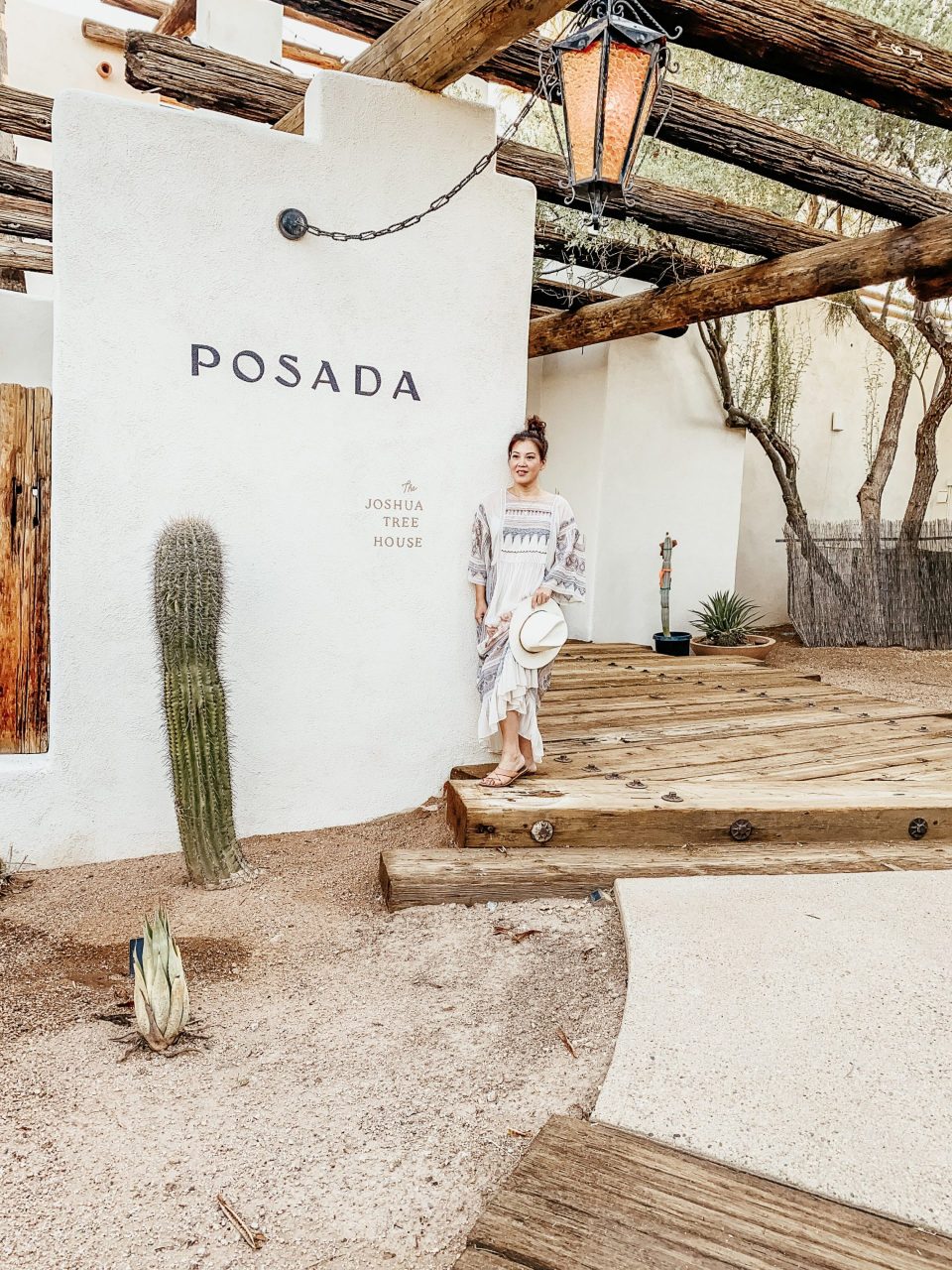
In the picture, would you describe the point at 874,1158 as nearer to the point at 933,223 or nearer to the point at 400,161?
the point at 400,161

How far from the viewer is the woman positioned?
160 inches

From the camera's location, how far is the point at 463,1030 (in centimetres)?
271

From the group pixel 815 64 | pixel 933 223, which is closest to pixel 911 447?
pixel 933 223

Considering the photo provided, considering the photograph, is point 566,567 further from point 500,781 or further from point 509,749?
point 500,781

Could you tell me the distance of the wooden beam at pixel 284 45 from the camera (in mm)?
8453

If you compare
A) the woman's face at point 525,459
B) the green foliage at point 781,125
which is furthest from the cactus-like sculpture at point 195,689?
Result: the green foliage at point 781,125

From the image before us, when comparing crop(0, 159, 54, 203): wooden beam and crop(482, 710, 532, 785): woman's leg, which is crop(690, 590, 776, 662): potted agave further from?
crop(0, 159, 54, 203): wooden beam

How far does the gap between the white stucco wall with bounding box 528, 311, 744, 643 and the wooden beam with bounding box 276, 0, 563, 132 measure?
452 centimetres

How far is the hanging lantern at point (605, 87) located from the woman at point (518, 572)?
3.74 ft

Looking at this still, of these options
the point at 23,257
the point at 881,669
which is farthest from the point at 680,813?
the point at 23,257

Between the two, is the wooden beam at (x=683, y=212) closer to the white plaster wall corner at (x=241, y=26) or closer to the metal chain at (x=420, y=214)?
the metal chain at (x=420, y=214)

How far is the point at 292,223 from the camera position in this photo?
3.83 meters

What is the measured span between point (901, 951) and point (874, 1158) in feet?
3.42

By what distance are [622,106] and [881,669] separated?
6515 millimetres
